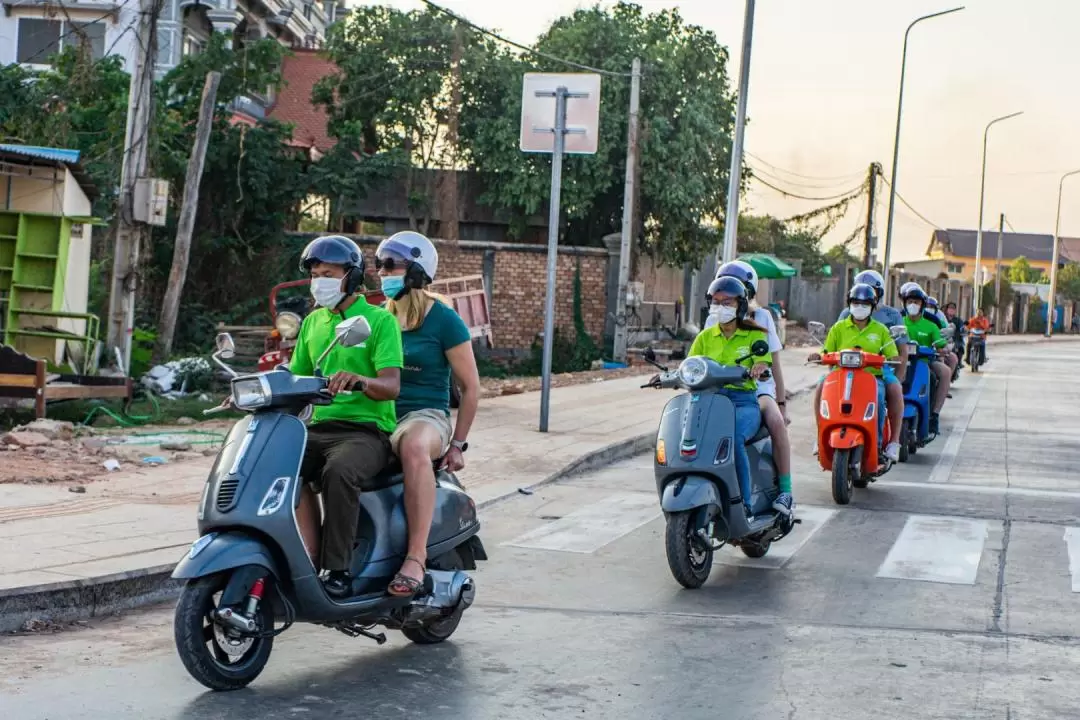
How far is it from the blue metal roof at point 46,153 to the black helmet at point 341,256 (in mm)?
13703

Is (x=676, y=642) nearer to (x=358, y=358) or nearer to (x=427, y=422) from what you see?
(x=427, y=422)

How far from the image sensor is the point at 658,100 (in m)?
32.1

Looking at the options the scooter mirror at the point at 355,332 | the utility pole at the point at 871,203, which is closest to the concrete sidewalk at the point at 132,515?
the scooter mirror at the point at 355,332

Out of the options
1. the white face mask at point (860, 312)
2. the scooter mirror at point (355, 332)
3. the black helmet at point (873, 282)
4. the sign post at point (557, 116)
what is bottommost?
the scooter mirror at point (355, 332)

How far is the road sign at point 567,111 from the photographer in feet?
47.6

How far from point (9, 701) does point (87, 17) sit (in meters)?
32.5

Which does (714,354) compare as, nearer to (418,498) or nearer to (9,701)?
(418,498)

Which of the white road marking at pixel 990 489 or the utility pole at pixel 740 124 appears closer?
the white road marking at pixel 990 489

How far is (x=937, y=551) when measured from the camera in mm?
9492

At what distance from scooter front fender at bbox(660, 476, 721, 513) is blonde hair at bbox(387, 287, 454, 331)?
82.3 inches

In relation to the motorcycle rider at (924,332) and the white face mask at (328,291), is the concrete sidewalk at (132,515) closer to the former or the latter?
the white face mask at (328,291)

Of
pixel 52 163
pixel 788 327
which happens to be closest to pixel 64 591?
pixel 52 163

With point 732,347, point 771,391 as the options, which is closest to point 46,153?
point 771,391

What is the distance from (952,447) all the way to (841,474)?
5606 mm
